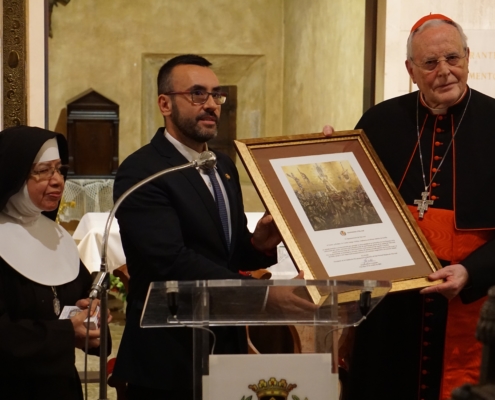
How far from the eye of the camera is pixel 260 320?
2.55 metres

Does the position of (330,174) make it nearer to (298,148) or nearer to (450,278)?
(298,148)

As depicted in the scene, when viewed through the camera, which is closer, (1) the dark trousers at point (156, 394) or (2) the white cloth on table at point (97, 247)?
(1) the dark trousers at point (156, 394)

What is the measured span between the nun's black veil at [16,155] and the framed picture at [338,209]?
2.60ft

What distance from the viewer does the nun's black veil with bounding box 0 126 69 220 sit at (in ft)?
10.5

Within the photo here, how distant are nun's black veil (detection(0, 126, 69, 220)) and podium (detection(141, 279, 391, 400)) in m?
0.97

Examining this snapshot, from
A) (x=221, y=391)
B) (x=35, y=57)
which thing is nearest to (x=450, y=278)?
(x=221, y=391)

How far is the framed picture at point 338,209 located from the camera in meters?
3.20

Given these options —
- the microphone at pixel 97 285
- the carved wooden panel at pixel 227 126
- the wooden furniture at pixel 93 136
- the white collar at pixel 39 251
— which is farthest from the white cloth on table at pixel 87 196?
the microphone at pixel 97 285

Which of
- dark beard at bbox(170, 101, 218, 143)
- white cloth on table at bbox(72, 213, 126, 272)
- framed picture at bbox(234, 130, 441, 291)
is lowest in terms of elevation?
white cloth on table at bbox(72, 213, 126, 272)

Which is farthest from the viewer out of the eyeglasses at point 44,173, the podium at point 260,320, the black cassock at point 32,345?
the eyeglasses at point 44,173

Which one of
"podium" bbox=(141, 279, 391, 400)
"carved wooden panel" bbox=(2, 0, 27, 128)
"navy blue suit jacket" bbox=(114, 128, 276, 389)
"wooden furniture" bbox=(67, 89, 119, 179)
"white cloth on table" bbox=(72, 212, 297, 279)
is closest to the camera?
"podium" bbox=(141, 279, 391, 400)

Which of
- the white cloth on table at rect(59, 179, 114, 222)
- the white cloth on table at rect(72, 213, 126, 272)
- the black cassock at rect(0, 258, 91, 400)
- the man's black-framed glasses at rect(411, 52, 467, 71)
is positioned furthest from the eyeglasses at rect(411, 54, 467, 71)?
the white cloth on table at rect(59, 179, 114, 222)

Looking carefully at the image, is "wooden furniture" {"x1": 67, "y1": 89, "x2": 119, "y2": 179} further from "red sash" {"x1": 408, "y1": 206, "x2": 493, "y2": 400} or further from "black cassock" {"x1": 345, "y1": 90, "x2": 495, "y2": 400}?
"red sash" {"x1": 408, "y1": 206, "x2": 493, "y2": 400}

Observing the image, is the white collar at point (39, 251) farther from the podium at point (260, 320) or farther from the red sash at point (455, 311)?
the red sash at point (455, 311)
